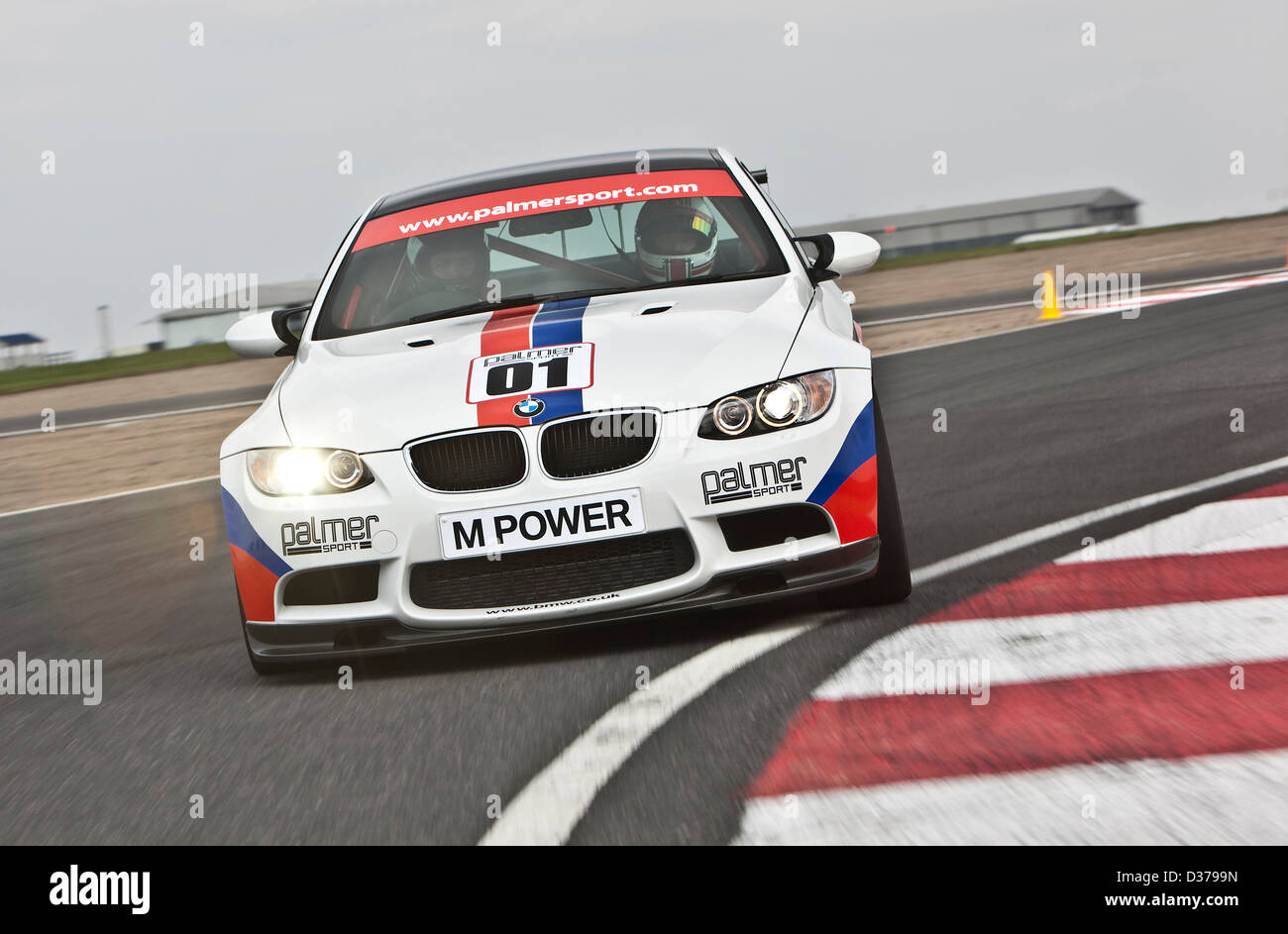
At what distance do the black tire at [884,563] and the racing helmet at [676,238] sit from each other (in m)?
1.16

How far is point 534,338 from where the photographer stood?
4.54 m

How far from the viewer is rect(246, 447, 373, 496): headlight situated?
4.20 meters

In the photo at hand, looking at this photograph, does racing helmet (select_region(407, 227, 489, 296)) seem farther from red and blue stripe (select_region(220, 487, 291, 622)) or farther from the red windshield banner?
red and blue stripe (select_region(220, 487, 291, 622))

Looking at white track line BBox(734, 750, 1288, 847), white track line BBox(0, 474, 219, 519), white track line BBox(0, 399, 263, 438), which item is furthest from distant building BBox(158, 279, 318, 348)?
white track line BBox(734, 750, 1288, 847)

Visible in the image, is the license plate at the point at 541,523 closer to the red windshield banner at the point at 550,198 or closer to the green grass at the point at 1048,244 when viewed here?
the red windshield banner at the point at 550,198

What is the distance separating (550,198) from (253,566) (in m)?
2.05

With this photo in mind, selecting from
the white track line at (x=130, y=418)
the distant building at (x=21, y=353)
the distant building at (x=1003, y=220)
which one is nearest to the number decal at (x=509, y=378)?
the white track line at (x=130, y=418)

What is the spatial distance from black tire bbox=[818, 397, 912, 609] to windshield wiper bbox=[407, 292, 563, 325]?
1316 mm

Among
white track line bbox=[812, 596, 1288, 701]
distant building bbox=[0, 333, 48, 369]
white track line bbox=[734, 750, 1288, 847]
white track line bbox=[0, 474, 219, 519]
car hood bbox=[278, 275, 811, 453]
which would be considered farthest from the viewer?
distant building bbox=[0, 333, 48, 369]

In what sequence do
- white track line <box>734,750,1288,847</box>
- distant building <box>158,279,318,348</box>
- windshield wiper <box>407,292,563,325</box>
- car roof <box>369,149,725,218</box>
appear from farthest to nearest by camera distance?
1. distant building <box>158,279,318,348</box>
2. car roof <box>369,149,725,218</box>
3. windshield wiper <box>407,292,563,325</box>
4. white track line <box>734,750,1288,847</box>

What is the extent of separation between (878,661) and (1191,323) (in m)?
10.2

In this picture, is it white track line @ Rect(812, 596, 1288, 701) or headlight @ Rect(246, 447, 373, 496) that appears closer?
white track line @ Rect(812, 596, 1288, 701)
